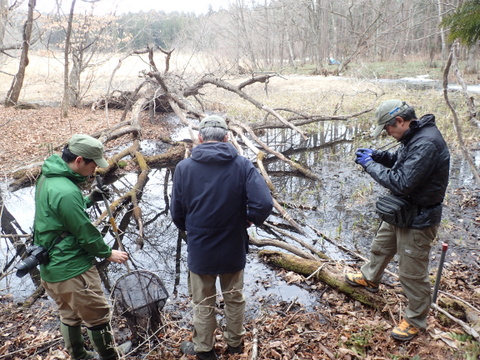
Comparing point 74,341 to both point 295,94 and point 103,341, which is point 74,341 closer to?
point 103,341

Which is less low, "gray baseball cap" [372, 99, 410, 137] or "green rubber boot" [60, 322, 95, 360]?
"gray baseball cap" [372, 99, 410, 137]

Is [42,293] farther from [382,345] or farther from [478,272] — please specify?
[478,272]

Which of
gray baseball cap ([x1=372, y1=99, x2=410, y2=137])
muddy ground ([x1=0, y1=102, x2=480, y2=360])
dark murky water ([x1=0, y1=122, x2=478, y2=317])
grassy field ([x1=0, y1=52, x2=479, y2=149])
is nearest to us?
gray baseball cap ([x1=372, y1=99, x2=410, y2=137])

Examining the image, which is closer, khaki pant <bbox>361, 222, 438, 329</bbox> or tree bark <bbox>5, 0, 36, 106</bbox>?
khaki pant <bbox>361, 222, 438, 329</bbox>

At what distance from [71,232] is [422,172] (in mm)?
2846

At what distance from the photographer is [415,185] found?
9.32ft

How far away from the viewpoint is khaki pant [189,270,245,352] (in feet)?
9.78

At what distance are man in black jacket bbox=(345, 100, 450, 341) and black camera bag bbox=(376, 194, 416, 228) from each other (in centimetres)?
4

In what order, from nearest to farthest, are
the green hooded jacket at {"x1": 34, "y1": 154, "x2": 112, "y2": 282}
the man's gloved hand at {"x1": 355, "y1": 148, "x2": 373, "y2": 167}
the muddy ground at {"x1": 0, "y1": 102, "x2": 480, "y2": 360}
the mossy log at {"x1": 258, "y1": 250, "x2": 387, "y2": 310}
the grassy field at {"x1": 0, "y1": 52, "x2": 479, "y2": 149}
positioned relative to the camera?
the green hooded jacket at {"x1": 34, "y1": 154, "x2": 112, "y2": 282}, the muddy ground at {"x1": 0, "y1": 102, "x2": 480, "y2": 360}, the man's gloved hand at {"x1": 355, "y1": 148, "x2": 373, "y2": 167}, the mossy log at {"x1": 258, "y1": 250, "x2": 387, "y2": 310}, the grassy field at {"x1": 0, "y1": 52, "x2": 479, "y2": 149}

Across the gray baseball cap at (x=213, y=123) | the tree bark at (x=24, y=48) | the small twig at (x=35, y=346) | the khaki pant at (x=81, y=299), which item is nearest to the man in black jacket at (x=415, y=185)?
the gray baseball cap at (x=213, y=123)

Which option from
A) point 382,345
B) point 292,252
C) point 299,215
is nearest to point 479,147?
point 299,215

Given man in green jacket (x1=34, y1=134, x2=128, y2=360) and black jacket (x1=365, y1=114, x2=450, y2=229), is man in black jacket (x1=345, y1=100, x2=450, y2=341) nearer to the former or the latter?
black jacket (x1=365, y1=114, x2=450, y2=229)

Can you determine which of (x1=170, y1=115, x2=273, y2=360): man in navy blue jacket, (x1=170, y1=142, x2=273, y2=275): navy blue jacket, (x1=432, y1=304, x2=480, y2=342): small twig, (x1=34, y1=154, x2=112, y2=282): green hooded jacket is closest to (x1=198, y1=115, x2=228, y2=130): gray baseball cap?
(x1=170, y1=115, x2=273, y2=360): man in navy blue jacket

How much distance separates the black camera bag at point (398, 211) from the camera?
297 cm
